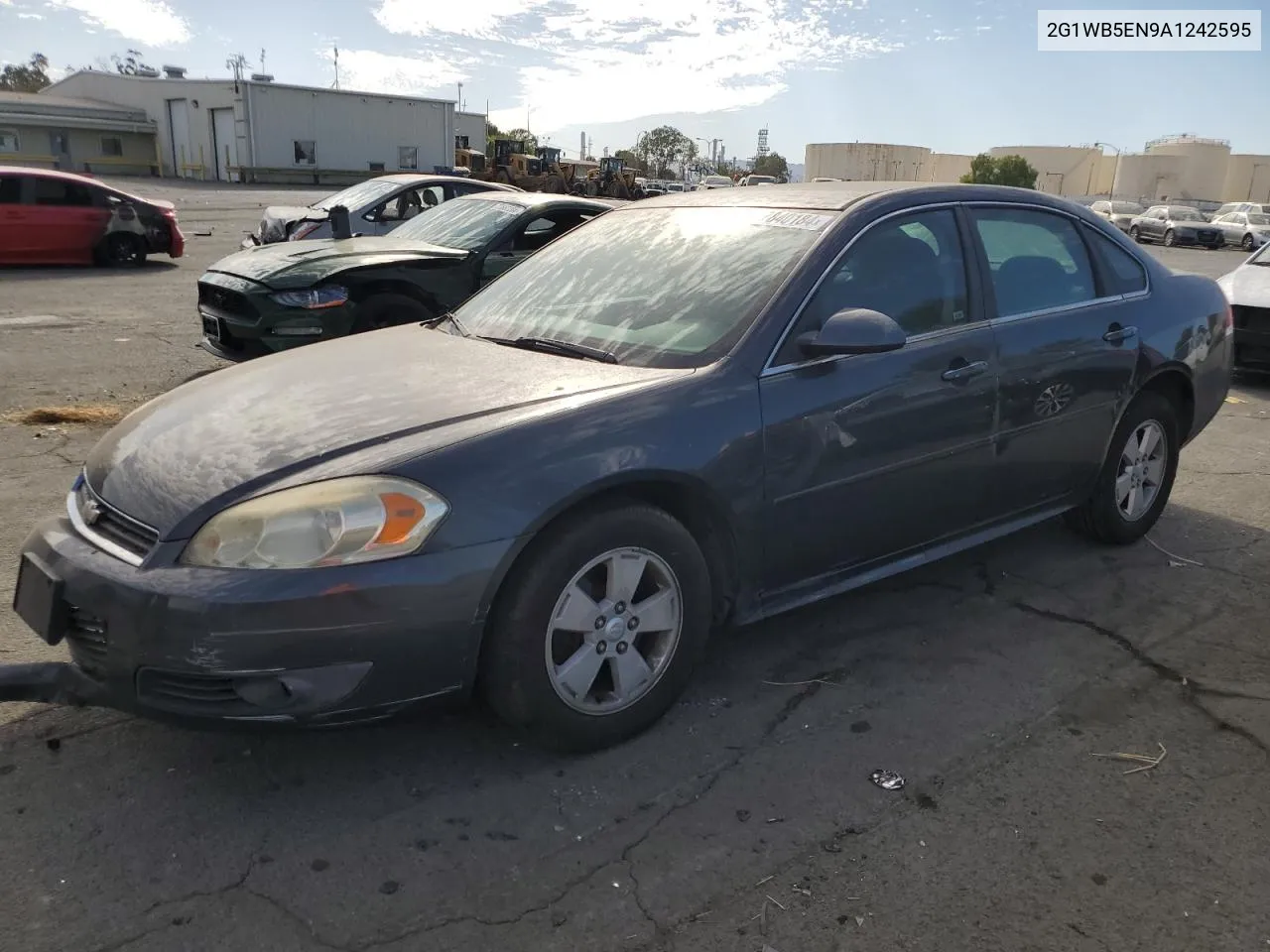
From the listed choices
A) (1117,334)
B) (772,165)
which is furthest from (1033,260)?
(772,165)

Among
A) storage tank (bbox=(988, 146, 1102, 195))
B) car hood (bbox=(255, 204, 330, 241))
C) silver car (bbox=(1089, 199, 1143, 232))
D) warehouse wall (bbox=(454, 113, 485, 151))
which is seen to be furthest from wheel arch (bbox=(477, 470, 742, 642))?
storage tank (bbox=(988, 146, 1102, 195))

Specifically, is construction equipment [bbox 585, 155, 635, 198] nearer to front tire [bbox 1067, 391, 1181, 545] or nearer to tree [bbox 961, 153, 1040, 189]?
tree [bbox 961, 153, 1040, 189]

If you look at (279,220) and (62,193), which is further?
(62,193)

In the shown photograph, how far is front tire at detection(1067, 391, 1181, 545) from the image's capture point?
4617 mm

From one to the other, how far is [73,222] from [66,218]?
11 centimetres

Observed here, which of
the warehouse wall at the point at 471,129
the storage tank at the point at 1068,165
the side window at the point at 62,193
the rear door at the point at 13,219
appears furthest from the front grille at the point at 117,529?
the storage tank at the point at 1068,165

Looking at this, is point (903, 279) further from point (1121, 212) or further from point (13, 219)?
point (1121, 212)

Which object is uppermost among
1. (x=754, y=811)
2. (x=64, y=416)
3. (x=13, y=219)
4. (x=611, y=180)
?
(x=611, y=180)

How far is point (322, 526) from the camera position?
2547 mm

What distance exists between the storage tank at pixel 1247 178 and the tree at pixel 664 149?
59.4 m

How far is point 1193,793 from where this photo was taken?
2.92 metres

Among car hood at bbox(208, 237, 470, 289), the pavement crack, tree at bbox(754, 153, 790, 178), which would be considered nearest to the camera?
the pavement crack

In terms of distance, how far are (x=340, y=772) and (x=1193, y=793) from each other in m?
2.47

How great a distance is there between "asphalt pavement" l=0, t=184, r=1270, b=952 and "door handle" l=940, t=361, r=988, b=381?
1001 mm
